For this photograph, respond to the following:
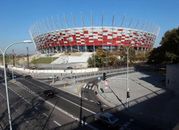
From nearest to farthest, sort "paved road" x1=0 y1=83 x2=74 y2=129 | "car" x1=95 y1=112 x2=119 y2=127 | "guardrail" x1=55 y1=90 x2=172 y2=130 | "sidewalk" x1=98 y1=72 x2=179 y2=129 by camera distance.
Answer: "car" x1=95 y1=112 x2=119 y2=127 < "guardrail" x1=55 y1=90 x2=172 y2=130 < "paved road" x1=0 y1=83 x2=74 y2=129 < "sidewalk" x1=98 y1=72 x2=179 y2=129

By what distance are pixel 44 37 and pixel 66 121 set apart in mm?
116549

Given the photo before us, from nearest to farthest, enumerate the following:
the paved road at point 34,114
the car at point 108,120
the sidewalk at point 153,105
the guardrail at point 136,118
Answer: the car at point 108,120
the guardrail at point 136,118
the paved road at point 34,114
the sidewalk at point 153,105

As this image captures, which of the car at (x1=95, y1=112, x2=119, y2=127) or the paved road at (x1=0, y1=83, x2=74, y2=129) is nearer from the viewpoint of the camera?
the car at (x1=95, y1=112, x2=119, y2=127)

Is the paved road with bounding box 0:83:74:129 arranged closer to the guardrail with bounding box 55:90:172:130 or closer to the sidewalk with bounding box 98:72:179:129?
the guardrail with bounding box 55:90:172:130

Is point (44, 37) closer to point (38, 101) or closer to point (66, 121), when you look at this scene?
point (38, 101)

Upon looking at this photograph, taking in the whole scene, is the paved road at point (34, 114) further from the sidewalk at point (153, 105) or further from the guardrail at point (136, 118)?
the sidewalk at point (153, 105)

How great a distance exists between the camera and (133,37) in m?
123

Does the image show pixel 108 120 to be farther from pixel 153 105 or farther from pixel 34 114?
pixel 153 105

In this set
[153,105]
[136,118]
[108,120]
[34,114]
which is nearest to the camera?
[108,120]

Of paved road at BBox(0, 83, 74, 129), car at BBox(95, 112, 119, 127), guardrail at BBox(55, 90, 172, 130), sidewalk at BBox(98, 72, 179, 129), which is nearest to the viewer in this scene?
car at BBox(95, 112, 119, 127)

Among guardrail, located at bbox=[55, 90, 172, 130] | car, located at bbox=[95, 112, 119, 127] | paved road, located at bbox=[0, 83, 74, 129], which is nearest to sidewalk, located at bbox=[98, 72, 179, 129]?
guardrail, located at bbox=[55, 90, 172, 130]

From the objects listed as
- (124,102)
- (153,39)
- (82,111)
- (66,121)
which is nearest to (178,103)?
(124,102)

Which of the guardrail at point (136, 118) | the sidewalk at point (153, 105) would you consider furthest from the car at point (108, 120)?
the sidewalk at point (153, 105)

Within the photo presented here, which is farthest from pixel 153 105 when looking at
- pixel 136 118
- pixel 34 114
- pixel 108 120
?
pixel 34 114
